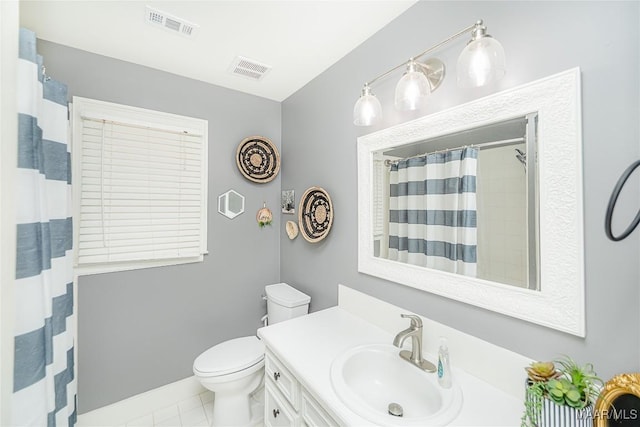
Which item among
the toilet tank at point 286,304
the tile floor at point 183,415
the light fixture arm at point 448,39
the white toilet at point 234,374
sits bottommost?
the tile floor at point 183,415

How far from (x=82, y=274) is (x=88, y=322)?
0.31m

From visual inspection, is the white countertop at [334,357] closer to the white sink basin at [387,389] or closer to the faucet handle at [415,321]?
the white sink basin at [387,389]

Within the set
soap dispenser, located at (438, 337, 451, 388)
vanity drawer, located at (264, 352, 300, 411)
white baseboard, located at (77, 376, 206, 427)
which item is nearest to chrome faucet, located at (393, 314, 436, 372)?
soap dispenser, located at (438, 337, 451, 388)

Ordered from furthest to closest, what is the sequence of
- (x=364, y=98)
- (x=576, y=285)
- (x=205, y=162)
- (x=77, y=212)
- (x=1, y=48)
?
(x=205, y=162), (x=77, y=212), (x=364, y=98), (x=576, y=285), (x=1, y=48)

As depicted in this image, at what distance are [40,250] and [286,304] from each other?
130 cm

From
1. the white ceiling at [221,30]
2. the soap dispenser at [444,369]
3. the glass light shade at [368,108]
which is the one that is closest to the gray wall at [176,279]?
the white ceiling at [221,30]

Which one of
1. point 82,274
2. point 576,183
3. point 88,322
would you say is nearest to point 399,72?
point 576,183

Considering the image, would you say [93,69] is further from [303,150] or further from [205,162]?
[303,150]

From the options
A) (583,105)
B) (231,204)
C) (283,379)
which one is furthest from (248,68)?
(283,379)

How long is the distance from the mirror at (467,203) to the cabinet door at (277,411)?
855mm

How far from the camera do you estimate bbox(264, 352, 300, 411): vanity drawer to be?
1111 mm

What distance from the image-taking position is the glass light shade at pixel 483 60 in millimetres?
841

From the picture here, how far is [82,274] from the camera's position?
1.61 m

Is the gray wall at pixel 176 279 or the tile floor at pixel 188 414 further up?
the gray wall at pixel 176 279
